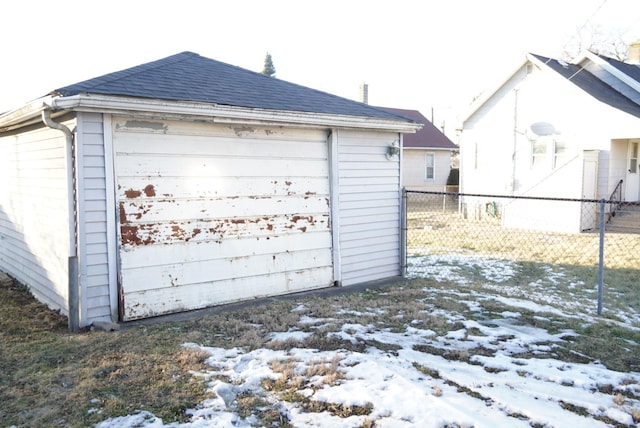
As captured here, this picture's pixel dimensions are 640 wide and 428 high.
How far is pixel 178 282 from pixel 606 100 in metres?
13.8

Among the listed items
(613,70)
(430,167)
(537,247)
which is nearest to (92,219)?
(537,247)

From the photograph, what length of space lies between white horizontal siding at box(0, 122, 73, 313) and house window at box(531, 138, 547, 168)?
14.4 metres

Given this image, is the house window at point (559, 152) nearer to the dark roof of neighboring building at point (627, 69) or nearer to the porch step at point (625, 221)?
the porch step at point (625, 221)

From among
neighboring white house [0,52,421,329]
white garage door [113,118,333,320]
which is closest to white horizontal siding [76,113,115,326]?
neighboring white house [0,52,421,329]

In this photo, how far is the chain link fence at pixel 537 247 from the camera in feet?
25.3

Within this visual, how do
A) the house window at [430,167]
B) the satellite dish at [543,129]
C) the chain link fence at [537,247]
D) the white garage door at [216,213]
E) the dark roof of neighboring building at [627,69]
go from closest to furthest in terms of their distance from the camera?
1. the white garage door at [216,213]
2. the chain link fence at [537,247]
3. the satellite dish at [543,129]
4. the dark roof of neighboring building at [627,69]
5. the house window at [430,167]

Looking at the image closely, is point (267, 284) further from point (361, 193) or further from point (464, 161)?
point (464, 161)

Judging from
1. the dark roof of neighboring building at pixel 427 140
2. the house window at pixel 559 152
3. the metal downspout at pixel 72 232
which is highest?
the dark roof of neighboring building at pixel 427 140

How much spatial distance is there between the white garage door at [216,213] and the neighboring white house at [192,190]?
2 cm

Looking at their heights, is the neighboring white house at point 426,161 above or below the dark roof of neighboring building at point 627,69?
below

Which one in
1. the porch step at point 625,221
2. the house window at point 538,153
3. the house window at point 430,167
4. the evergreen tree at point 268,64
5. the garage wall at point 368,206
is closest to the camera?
the garage wall at point 368,206

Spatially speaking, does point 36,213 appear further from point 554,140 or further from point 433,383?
point 554,140

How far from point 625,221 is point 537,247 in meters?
3.87

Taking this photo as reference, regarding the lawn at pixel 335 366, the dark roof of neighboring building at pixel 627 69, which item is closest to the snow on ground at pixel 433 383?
the lawn at pixel 335 366
